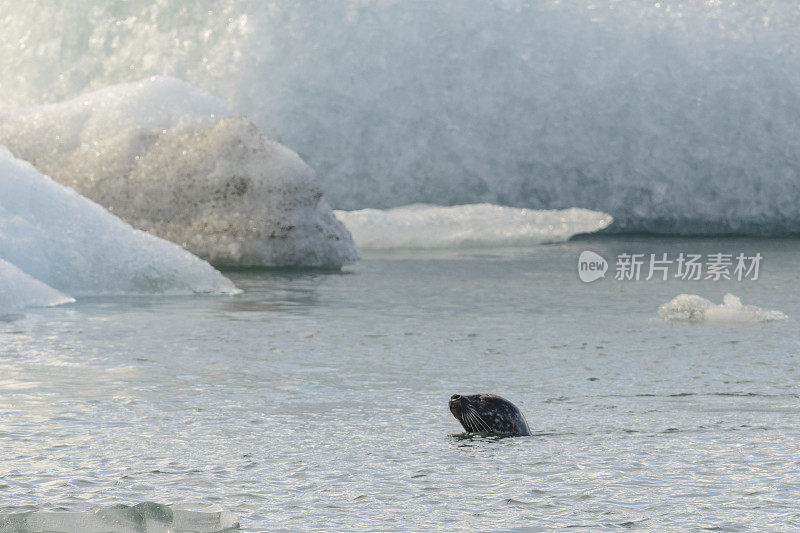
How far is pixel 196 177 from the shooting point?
634 cm

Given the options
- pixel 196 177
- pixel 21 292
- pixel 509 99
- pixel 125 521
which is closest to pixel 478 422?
pixel 125 521

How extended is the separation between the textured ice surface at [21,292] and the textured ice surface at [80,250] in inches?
9.4

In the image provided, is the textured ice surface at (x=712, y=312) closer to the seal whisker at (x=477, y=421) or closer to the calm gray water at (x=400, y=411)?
the calm gray water at (x=400, y=411)

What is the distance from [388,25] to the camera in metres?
8.12

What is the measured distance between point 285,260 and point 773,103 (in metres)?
3.62

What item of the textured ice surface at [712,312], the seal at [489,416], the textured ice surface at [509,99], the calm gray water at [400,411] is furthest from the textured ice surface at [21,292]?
the textured ice surface at [509,99]

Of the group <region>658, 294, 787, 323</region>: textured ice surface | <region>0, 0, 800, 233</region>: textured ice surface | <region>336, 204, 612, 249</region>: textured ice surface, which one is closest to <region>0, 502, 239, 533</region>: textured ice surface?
<region>658, 294, 787, 323</region>: textured ice surface

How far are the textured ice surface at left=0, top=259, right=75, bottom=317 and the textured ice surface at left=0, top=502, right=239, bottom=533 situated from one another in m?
2.59

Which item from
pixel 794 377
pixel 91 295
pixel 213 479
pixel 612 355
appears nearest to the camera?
pixel 213 479

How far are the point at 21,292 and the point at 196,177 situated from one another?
76.2 inches

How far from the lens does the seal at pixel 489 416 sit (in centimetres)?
249

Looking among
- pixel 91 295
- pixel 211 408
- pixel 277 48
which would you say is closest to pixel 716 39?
pixel 277 48

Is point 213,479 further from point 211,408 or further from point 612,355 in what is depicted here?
point 612,355

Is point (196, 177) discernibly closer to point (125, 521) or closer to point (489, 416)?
point (489, 416)
